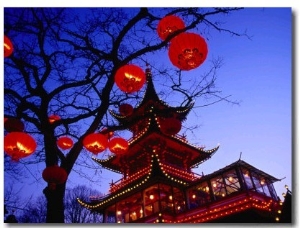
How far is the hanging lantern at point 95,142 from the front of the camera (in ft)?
12.0

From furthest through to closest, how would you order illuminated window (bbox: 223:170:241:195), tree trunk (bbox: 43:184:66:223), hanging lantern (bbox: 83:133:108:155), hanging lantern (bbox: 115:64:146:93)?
illuminated window (bbox: 223:170:241:195)
hanging lantern (bbox: 83:133:108:155)
hanging lantern (bbox: 115:64:146:93)
tree trunk (bbox: 43:184:66:223)

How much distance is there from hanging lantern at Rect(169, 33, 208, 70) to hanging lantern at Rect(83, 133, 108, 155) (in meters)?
1.42

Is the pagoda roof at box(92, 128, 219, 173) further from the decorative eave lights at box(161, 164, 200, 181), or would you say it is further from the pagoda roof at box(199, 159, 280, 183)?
the pagoda roof at box(199, 159, 280, 183)

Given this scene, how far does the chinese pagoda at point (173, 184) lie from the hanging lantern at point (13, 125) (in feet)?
3.99

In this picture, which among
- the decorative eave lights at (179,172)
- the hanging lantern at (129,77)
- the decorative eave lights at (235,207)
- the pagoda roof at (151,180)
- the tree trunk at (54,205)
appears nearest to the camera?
the tree trunk at (54,205)

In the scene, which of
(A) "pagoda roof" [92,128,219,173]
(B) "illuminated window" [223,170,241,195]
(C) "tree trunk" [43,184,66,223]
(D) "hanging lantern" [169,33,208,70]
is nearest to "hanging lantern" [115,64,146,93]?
(D) "hanging lantern" [169,33,208,70]

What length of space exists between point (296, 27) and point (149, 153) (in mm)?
5846

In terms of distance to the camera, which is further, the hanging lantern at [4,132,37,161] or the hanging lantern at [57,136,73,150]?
the hanging lantern at [57,136,73,150]

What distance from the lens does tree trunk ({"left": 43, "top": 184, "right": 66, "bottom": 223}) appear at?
3139 mm

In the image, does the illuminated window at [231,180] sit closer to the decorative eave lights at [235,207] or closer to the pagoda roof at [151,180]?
the decorative eave lights at [235,207]

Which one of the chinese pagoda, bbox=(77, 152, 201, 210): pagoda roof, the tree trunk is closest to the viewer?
the tree trunk

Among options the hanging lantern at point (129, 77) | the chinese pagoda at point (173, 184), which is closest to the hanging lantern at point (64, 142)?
the chinese pagoda at point (173, 184)

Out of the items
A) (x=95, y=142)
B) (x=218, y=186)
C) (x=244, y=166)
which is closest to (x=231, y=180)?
(x=218, y=186)
